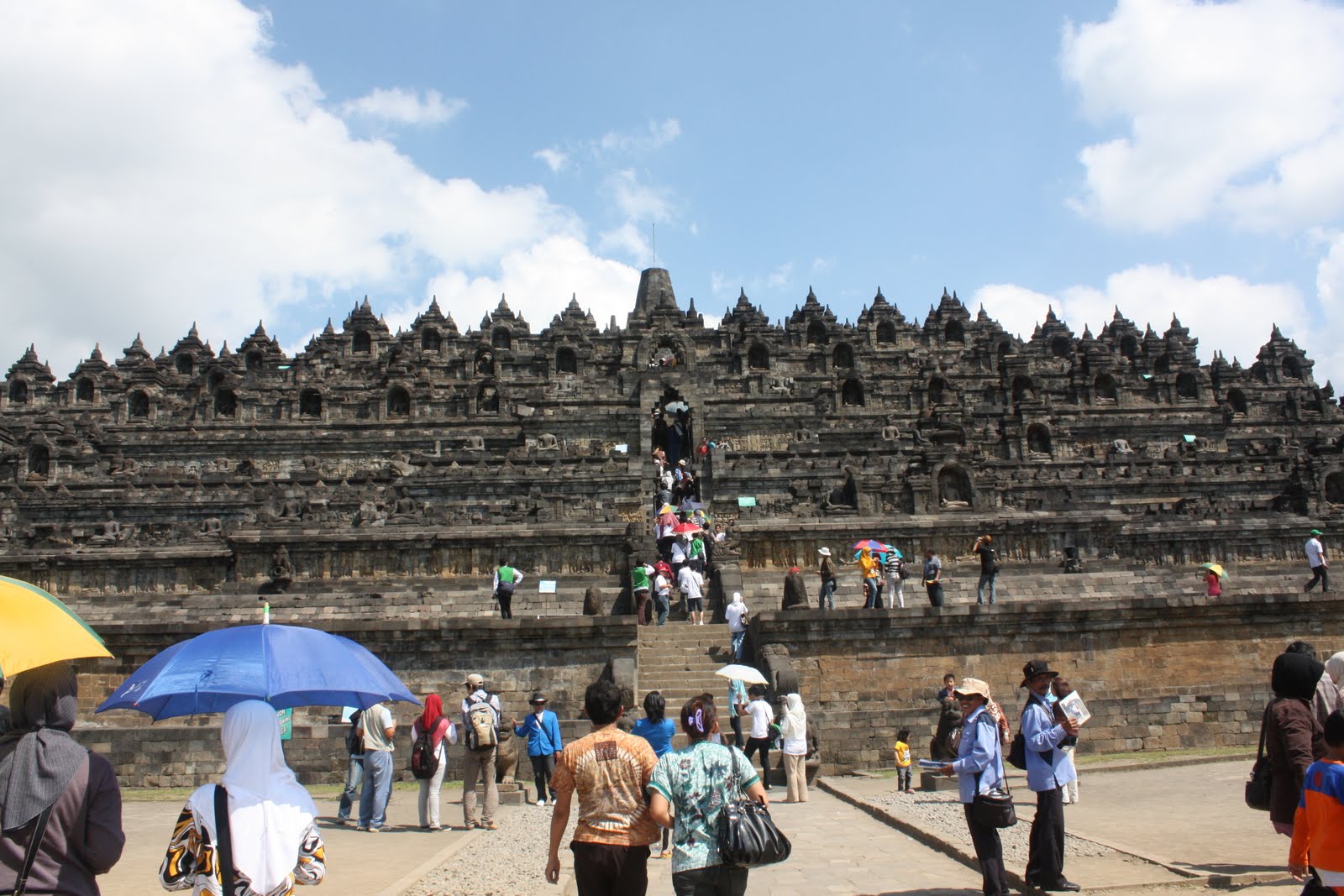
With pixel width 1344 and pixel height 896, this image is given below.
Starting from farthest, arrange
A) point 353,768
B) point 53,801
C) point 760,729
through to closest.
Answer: point 760,729
point 353,768
point 53,801

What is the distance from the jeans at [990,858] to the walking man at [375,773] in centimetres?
710

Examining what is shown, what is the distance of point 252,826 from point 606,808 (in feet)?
6.25

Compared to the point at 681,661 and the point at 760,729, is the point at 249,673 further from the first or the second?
the point at 681,661

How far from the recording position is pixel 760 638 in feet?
60.1

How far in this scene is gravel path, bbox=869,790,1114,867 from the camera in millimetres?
9008

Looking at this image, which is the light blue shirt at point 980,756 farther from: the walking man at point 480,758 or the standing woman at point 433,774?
the standing woman at point 433,774

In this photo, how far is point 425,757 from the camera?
11.7 m

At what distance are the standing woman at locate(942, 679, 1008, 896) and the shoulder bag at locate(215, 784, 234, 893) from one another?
5.13 meters

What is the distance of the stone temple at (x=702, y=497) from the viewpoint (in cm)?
1814

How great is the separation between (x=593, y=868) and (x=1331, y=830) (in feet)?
12.6

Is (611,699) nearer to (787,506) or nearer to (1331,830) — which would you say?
(1331,830)

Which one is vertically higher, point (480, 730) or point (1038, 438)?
point (1038, 438)

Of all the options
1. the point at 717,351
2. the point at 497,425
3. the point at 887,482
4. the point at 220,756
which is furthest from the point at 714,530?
the point at 717,351

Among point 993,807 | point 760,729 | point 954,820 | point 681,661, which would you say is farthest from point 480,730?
point 681,661
